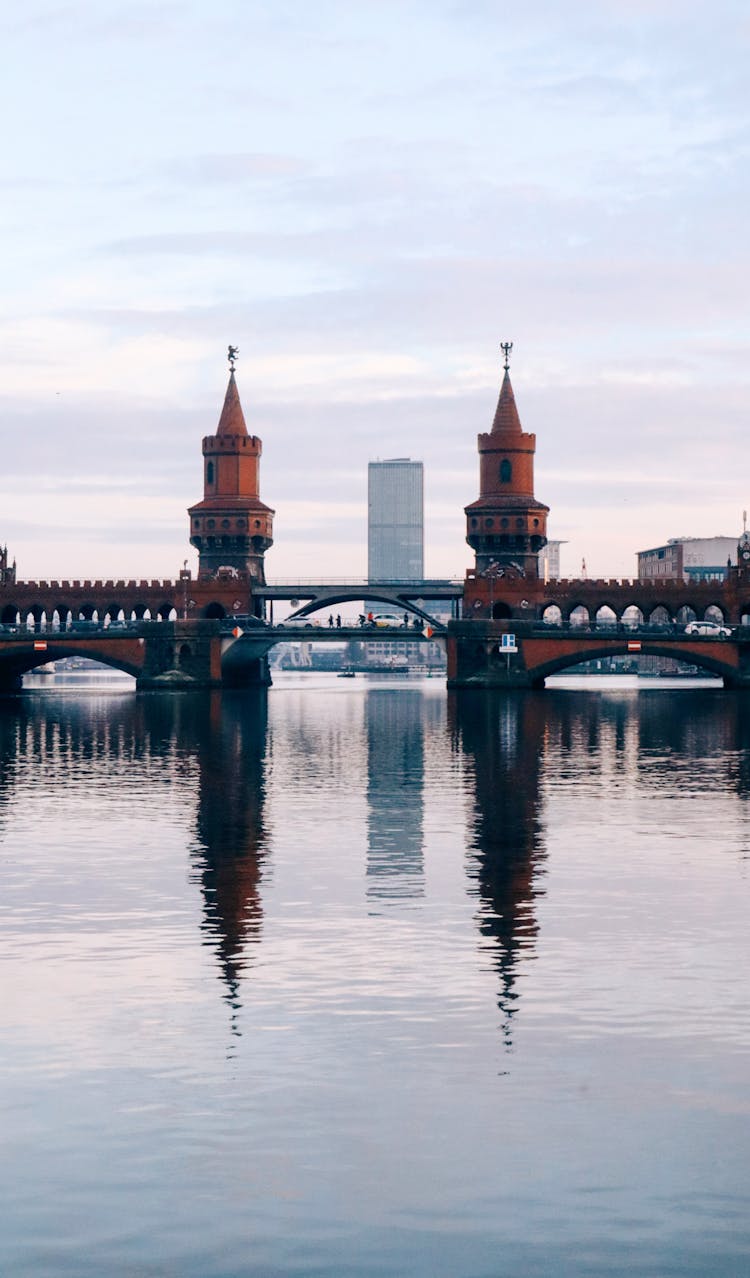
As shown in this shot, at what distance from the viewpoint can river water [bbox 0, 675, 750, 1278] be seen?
58.2 ft

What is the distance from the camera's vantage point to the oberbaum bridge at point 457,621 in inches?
6777

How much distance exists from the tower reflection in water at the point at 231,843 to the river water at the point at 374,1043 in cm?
15

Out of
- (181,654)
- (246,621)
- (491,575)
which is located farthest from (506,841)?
(491,575)

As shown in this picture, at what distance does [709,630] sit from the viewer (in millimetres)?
184750

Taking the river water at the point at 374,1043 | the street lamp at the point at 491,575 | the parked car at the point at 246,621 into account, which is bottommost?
the river water at the point at 374,1043

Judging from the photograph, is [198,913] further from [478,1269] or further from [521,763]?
[521,763]

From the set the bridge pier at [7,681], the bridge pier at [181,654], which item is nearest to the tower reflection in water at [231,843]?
the bridge pier at [181,654]

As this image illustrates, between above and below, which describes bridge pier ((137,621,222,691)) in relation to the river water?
above

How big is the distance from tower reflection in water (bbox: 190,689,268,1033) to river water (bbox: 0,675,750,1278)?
15 centimetres

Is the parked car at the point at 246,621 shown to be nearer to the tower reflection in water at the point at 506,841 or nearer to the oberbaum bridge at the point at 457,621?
the oberbaum bridge at the point at 457,621

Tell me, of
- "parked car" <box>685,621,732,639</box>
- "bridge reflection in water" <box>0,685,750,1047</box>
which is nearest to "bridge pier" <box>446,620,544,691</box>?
"parked car" <box>685,621,732,639</box>

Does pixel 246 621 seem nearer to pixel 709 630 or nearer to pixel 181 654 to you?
pixel 181 654

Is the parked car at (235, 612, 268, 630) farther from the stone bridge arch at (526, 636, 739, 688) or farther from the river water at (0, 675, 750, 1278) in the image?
the river water at (0, 675, 750, 1278)

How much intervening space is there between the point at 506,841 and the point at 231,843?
25.0 ft
